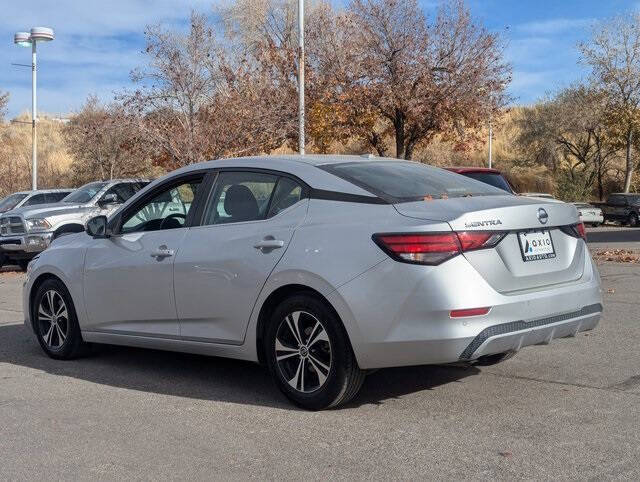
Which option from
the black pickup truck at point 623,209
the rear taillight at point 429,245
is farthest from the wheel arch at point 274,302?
the black pickup truck at point 623,209

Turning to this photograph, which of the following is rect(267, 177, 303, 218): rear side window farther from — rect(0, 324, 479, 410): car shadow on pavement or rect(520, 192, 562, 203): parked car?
rect(520, 192, 562, 203): parked car

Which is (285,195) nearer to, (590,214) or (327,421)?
(327,421)

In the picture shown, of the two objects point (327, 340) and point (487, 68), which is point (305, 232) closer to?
point (327, 340)

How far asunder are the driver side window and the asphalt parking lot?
1.21 metres

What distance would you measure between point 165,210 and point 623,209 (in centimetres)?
3655

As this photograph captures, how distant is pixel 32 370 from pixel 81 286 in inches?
32.4

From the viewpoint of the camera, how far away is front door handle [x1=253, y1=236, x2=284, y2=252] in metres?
5.74

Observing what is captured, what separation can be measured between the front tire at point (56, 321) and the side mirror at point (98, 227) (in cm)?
65

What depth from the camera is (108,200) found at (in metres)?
17.2

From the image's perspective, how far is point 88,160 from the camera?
43438 millimetres

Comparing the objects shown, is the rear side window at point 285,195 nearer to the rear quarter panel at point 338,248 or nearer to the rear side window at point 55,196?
the rear quarter panel at point 338,248

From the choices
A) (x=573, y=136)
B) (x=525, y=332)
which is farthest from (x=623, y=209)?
(x=525, y=332)

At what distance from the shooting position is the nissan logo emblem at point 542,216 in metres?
5.58

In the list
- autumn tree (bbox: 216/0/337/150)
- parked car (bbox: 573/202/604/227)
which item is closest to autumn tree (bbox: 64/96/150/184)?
autumn tree (bbox: 216/0/337/150)
